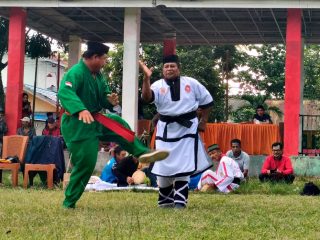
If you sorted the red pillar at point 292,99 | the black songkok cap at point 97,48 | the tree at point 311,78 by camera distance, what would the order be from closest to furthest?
1. the black songkok cap at point 97,48
2. the red pillar at point 292,99
3. the tree at point 311,78

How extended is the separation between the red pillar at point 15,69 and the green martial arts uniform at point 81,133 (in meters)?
9.59

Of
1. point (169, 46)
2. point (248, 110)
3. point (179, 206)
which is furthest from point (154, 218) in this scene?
point (248, 110)

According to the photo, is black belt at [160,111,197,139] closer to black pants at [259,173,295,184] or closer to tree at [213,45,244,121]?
black pants at [259,173,295,184]

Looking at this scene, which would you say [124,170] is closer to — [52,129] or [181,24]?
[52,129]

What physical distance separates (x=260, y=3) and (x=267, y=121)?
130 inches

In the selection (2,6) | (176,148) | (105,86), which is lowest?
(176,148)

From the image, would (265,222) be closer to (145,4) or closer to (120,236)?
(120,236)

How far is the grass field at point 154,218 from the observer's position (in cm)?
540

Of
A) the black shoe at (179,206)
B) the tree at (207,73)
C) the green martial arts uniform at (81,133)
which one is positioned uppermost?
the tree at (207,73)

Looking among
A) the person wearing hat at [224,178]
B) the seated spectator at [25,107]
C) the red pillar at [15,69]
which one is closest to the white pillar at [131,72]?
the red pillar at [15,69]

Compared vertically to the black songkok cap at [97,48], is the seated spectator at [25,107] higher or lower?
lower

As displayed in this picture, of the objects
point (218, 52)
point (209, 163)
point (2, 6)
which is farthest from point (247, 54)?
point (209, 163)

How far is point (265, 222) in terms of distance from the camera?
6.37 metres

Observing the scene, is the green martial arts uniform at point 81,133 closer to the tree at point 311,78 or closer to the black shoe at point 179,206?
the black shoe at point 179,206
